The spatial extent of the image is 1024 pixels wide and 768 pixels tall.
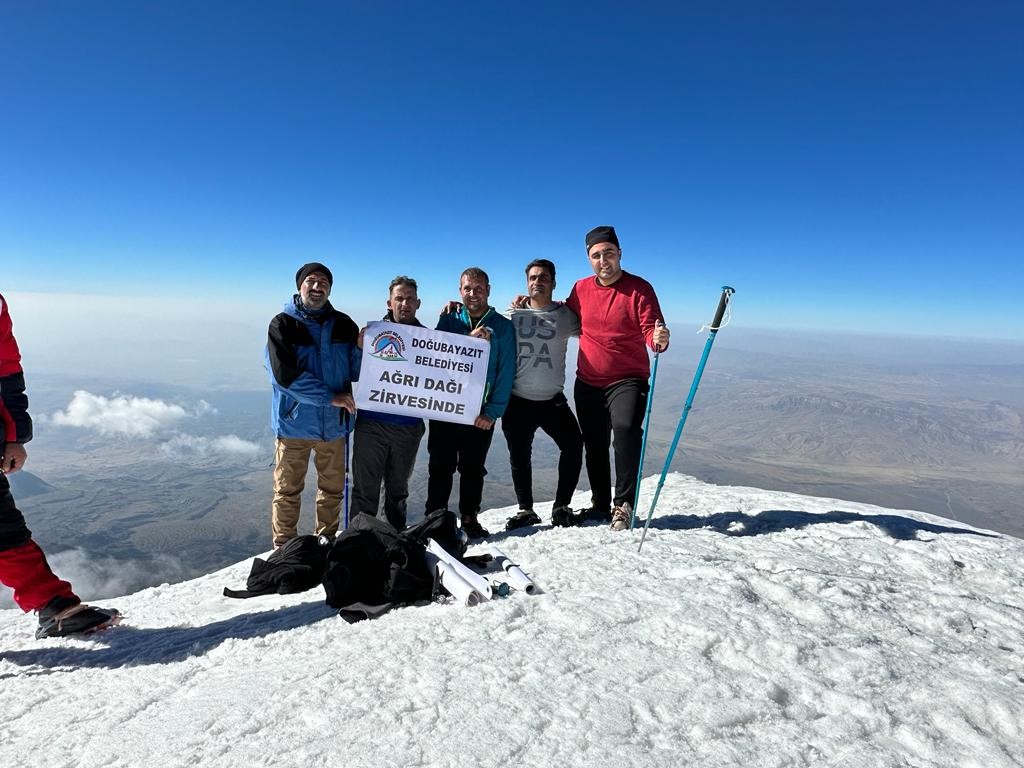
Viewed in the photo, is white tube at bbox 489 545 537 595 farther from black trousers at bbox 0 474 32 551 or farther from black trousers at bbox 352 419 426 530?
black trousers at bbox 0 474 32 551

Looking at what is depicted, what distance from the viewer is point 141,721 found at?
3.08 m

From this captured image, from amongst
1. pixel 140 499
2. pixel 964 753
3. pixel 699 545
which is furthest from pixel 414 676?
pixel 140 499

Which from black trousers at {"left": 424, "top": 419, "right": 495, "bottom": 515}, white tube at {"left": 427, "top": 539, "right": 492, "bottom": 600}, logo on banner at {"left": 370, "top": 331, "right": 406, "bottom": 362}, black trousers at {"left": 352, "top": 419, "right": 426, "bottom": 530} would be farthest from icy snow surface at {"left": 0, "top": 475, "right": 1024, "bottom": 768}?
logo on banner at {"left": 370, "top": 331, "right": 406, "bottom": 362}

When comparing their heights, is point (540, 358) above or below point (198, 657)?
above

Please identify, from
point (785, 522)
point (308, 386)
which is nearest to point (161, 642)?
point (308, 386)

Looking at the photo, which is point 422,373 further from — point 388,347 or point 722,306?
point 722,306

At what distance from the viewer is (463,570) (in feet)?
14.9

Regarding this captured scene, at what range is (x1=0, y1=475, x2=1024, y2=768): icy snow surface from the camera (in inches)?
102

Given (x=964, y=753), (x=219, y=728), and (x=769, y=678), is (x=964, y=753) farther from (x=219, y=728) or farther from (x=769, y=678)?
(x=219, y=728)

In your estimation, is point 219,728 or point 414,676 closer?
point 219,728

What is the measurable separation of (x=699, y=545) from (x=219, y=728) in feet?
16.1

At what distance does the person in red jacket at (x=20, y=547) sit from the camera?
179 inches

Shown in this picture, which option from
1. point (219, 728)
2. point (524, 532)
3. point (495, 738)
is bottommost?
point (524, 532)

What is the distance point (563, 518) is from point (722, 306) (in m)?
3.64
